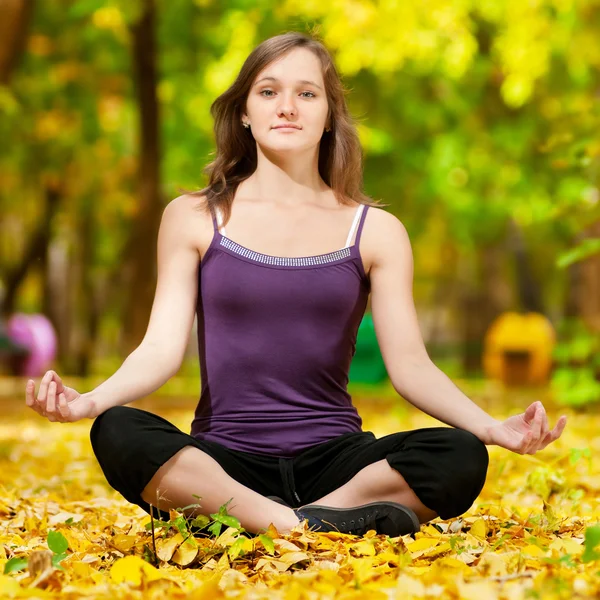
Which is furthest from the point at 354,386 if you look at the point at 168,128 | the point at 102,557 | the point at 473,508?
the point at 102,557

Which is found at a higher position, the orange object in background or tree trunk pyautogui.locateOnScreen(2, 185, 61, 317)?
tree trunk pyautogui.locateOnScreen(2, 185, 61, 317)

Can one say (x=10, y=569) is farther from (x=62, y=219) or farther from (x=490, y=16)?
(x=62, y=219)

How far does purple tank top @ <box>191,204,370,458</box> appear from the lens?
374 cm

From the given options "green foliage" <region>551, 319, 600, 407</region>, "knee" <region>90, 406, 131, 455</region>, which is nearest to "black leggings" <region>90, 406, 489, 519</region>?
"knee" <region>90, 406, 131, 455</region>

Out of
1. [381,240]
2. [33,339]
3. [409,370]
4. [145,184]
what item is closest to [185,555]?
[409,370]

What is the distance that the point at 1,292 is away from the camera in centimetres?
2214

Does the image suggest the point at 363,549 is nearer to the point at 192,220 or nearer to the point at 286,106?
the point at 192,220

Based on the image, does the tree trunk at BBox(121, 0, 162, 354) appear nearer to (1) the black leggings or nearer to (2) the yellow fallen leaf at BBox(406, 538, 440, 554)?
(1) the black leggings

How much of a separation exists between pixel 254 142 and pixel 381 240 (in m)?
0.66

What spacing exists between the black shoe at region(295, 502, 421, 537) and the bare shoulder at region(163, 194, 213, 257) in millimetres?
1031

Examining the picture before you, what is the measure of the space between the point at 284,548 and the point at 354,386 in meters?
12.7

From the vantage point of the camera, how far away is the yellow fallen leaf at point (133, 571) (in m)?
2.89

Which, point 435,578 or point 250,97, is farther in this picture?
point 250,97

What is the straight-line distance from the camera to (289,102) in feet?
12.7
